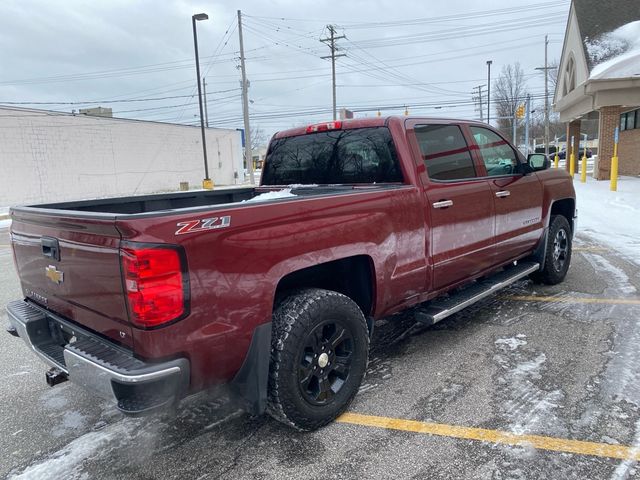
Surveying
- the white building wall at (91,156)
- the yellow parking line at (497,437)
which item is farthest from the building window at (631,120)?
the white building wall at (91,156)

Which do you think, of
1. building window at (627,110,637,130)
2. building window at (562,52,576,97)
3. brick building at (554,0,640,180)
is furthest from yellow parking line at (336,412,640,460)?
building window at (562,52,576,97)

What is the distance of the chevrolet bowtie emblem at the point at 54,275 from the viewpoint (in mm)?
2773

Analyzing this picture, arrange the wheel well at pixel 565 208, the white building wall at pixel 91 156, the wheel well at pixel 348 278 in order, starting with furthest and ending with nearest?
the white building wall at pixel 91 156 → the wheel well at pixel 565 208 → the wheel well at pixel 348 278

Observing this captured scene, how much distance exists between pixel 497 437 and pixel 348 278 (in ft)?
4.43

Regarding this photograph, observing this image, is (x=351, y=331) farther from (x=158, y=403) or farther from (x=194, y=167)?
(x=194, y=167)

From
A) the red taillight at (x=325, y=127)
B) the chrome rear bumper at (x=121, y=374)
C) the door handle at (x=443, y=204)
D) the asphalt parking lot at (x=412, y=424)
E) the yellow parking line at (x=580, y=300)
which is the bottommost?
the asphalt parking lot at (x=412, y=424)

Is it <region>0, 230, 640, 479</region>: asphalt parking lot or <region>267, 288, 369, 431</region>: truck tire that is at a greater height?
<region>267, 288, 369, 431</region>: truck tire

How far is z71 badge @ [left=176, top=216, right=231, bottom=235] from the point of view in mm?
2270

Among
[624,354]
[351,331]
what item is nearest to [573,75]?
[624,354]

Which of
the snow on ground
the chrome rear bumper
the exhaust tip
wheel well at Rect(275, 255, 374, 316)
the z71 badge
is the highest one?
the z71 badge

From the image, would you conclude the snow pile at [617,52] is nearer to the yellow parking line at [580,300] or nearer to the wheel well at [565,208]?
the wheel well at [565,208]

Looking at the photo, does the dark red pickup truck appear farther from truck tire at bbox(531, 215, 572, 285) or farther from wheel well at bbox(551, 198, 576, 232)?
wheel well at bbox(551, 198, 576, 232)

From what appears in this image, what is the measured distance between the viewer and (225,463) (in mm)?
2686

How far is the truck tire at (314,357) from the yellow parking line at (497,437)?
0.62 feet
